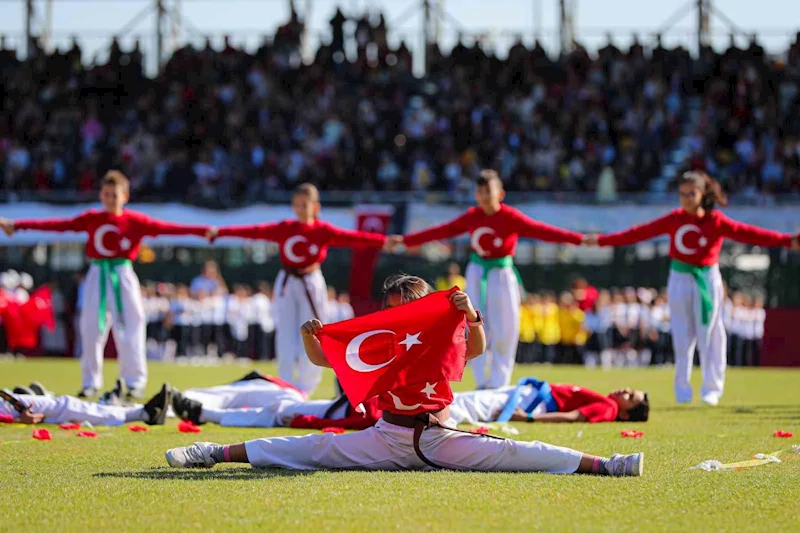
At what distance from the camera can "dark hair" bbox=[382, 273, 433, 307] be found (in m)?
6.77

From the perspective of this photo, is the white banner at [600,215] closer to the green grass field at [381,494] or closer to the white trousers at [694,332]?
→ the white trousers at [694,332]

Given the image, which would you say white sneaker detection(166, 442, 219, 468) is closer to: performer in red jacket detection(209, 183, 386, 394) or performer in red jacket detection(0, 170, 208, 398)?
performer in red jacket detection(209, 183, 386, 394)

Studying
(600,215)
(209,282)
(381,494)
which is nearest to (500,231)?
(381,494)

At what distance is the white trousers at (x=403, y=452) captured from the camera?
654 cm

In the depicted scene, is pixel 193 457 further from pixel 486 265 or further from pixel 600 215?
pixel 600 215

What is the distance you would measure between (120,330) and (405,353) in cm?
650

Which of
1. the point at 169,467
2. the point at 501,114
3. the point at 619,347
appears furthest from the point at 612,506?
the point at 501,114

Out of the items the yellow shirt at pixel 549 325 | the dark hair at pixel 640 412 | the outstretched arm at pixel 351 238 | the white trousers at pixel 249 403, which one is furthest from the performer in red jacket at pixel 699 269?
the yellow shirt at pixel 549 325

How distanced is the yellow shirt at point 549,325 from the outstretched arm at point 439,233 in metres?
12.5

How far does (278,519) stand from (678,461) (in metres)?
3.08

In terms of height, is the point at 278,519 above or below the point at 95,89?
below

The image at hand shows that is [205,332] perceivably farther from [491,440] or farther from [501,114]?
[491,440]

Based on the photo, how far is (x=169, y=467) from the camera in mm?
6902

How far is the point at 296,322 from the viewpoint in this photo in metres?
12.3
